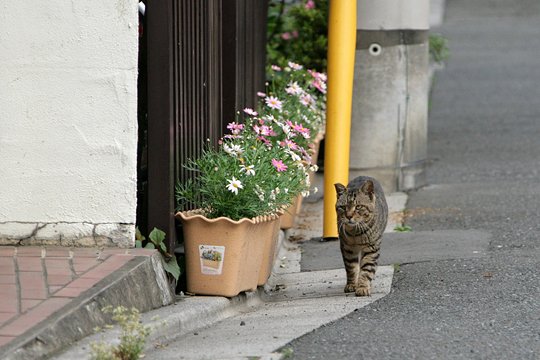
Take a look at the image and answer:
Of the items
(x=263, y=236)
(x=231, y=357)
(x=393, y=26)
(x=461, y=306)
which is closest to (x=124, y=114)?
(x=263, y=236)

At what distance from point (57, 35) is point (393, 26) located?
5.32 metres

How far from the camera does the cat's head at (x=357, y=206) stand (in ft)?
25.0

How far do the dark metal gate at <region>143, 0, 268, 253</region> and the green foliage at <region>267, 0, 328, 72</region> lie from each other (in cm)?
313

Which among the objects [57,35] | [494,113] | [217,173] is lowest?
[494,113]

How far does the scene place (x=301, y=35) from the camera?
1343cm

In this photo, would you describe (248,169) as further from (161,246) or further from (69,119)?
(69,119)

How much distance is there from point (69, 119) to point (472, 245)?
139 inches

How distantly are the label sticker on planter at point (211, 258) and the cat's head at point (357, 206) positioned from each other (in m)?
0.96

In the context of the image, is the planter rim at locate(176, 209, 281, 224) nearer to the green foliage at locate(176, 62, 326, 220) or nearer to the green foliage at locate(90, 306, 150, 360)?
the green foliage at locate(176, 62, 326, 220)

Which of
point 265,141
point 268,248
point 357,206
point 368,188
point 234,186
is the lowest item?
point 268,248

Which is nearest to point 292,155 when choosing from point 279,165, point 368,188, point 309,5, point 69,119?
point 279,165

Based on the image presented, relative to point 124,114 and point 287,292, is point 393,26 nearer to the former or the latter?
point 287,292

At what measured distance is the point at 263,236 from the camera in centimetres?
756

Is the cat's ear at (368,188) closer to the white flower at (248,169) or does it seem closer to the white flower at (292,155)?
the white flower at (292,155)
